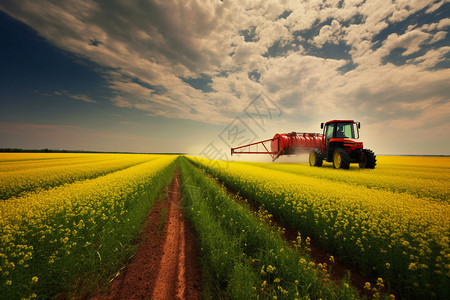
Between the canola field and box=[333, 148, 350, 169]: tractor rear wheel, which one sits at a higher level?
box=[333, 148, 350, 169]: tractor rear wheel

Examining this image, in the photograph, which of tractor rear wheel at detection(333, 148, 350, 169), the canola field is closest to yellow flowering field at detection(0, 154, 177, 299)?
the canola field

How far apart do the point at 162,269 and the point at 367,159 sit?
56.9 ft

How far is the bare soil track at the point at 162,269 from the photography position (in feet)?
10.1

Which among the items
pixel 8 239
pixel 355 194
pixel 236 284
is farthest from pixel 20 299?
pixel 355 194

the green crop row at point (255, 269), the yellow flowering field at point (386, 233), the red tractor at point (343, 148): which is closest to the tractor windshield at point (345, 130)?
the red tractor at point (343, 148)

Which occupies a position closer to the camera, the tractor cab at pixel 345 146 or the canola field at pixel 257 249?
the canola field at pixel 257 249

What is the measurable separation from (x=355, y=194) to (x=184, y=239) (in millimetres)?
6213

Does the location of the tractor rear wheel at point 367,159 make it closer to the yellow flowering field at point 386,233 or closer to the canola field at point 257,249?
the yellow flowering field at point 386,233

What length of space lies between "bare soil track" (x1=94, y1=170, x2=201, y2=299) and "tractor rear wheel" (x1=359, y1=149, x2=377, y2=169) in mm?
15895

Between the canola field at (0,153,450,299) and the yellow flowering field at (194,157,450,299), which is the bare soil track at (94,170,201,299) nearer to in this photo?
the canola field at (0,153,450,299)

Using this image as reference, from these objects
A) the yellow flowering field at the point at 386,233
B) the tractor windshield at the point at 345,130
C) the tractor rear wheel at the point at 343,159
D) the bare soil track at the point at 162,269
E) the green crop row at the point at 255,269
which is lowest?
the bare soil track at the point at 162,269

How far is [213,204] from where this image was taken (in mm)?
6977

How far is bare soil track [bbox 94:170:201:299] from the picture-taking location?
3064 mm

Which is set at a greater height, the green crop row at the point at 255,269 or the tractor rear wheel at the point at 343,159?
the tractor rear wheel at the point at 343,159
